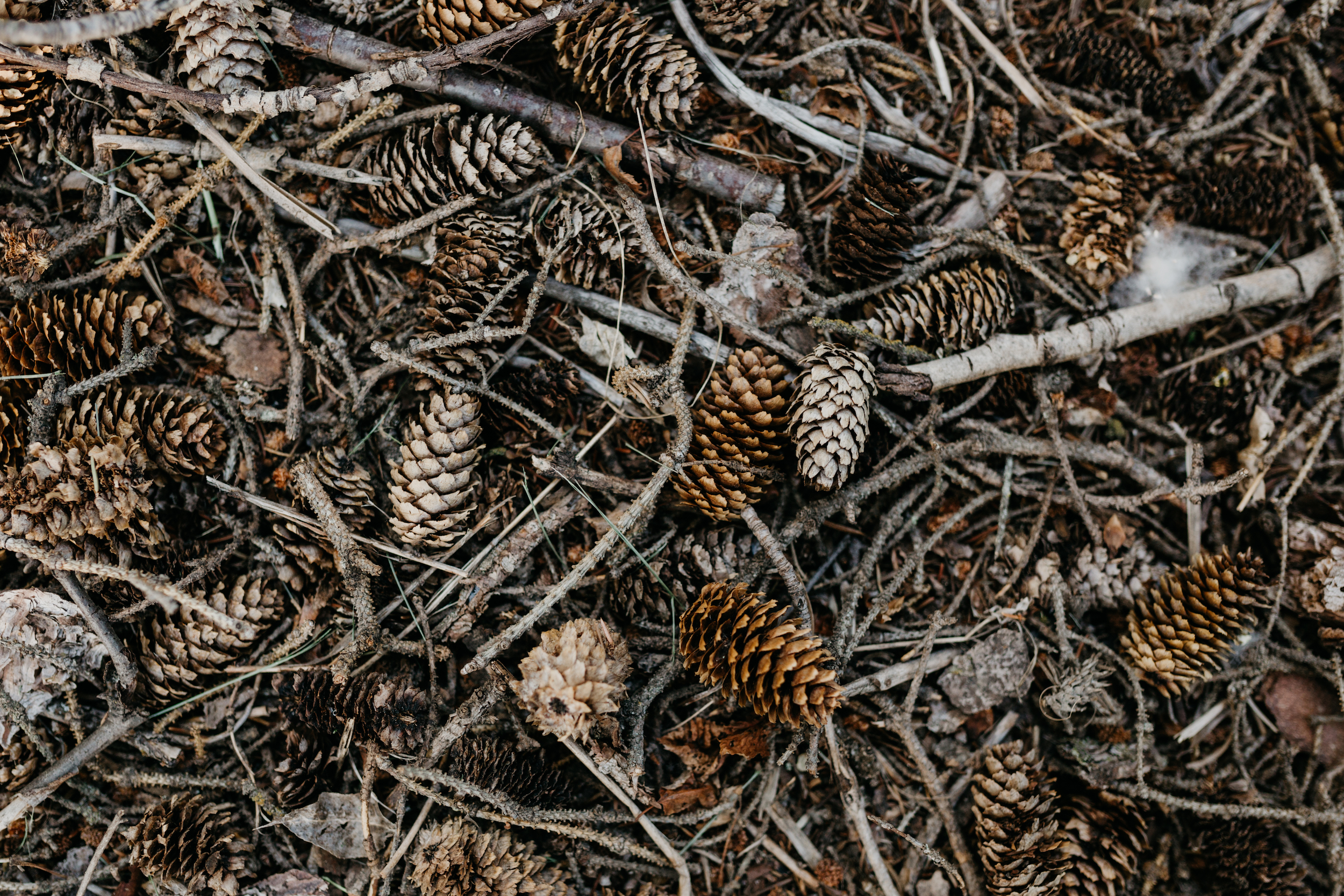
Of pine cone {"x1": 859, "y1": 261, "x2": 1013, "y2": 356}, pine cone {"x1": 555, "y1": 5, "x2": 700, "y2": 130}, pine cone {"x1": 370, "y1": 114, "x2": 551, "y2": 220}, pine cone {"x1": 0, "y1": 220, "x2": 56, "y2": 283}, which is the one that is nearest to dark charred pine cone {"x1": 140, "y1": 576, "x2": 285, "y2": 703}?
pine cone {"x1": 0, "y1": 220, "x2": 56, "y2": 283}

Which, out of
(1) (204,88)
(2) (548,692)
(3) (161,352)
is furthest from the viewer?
(3) (161,352)

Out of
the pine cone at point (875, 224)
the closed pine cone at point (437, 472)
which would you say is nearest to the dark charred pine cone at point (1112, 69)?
the pine cone at point (875, 224)

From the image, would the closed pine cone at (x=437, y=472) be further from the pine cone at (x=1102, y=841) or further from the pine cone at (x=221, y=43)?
the pine cone at (x=1102, y=841)

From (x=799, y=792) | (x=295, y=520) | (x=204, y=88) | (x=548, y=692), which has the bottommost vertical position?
(x=799, y=792)

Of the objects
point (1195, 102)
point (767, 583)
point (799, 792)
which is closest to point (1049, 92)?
point (1195, 102)

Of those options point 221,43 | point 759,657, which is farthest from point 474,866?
point 221,43

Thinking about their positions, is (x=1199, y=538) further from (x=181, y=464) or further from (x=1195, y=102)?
(x=181, y=464)
